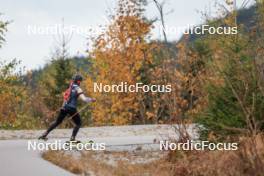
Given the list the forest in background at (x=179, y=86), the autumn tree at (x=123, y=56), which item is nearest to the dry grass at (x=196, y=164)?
the forest in background at (x=179, y=86)

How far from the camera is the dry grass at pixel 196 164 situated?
7741 millimetres

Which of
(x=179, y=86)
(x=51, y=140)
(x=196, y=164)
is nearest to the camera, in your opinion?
(x=196, y=164)

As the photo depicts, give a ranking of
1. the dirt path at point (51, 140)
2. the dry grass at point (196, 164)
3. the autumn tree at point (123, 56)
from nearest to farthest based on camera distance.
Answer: the dry grass at point (196, 164), the dirt path at point (51, 140), the autumn tree at point (123, 56)

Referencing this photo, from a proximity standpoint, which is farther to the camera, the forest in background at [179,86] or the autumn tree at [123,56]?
the autumn tree at [123,56]

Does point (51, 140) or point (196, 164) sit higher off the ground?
point (196, 164)

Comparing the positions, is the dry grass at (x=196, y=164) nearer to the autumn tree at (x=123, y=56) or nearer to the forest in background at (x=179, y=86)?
the forest in background at (x=179, y=86)

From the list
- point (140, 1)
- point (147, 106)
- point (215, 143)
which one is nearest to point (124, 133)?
point (215, 143)

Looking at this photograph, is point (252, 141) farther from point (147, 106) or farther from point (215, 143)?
point (147, 106)

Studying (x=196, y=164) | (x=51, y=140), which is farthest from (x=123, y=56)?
(x=196, y=164)

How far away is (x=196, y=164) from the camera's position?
28.9 feet

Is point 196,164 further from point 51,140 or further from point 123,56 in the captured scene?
point 123,56

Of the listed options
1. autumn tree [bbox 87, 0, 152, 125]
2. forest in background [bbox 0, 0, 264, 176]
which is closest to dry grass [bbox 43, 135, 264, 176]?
forest in background [bbox 0, 0, 264, 176]

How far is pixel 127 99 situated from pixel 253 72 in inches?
917

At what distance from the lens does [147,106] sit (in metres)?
37.9
